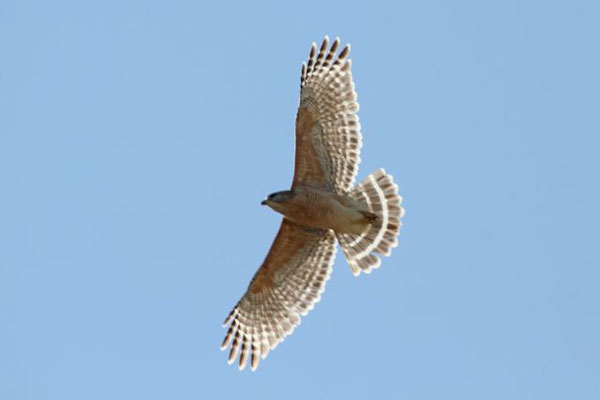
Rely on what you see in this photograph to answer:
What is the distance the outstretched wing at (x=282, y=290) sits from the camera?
46.8ft

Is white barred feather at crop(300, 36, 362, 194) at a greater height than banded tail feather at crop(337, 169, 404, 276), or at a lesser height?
greater

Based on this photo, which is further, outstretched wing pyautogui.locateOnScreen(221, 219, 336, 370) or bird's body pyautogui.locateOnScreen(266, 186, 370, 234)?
outstretched wing pyautogui.locateOnScreen(221, 219, 336, 370)

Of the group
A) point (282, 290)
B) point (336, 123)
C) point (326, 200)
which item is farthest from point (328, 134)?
point (282, 290)

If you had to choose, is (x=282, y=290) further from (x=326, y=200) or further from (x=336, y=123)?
(x=336, y=123)

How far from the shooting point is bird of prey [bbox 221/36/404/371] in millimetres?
13734

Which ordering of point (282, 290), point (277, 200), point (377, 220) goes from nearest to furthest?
point (277, 200)
point (377, 220)
point (282, 290)

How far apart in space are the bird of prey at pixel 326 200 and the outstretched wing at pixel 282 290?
0.5 inches

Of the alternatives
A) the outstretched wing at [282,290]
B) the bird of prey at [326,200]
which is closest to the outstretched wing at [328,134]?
the bird of prey at [326,200]

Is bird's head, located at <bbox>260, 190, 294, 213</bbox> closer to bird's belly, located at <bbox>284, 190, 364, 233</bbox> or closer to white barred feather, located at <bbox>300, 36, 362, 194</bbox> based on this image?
bird's belly, located at <bbox>284, 190, 364, 233</bbox>

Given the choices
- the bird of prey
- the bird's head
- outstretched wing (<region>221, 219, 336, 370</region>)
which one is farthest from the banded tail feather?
the bird's head

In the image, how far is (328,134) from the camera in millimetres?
13828

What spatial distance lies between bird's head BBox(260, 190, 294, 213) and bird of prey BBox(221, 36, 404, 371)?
11 millimetres

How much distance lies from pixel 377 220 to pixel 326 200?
2.18 ft

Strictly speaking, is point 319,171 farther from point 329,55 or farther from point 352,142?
point 329,55
